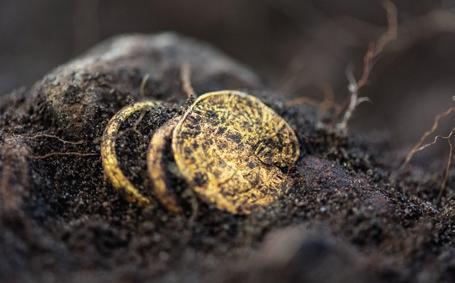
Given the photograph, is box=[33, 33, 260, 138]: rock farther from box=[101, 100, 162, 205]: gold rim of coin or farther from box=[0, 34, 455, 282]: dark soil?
box=[101, 100, 162, 205]: gold rim of coin

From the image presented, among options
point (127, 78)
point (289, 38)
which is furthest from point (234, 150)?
point (289, 38)

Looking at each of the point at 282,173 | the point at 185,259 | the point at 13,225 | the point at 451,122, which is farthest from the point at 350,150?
the point at 451,122

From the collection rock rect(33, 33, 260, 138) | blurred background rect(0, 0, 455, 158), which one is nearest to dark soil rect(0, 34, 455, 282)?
rock rect(33, 33, 260, 138)

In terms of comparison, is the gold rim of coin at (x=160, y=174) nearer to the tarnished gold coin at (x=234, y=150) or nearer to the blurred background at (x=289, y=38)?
the tarnished gold coin at (x=234, y=150)

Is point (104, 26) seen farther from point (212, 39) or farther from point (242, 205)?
point (242, 205)

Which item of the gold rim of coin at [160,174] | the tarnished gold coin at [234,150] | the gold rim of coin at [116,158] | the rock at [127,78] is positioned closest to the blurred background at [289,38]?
the rock at [127,78]
